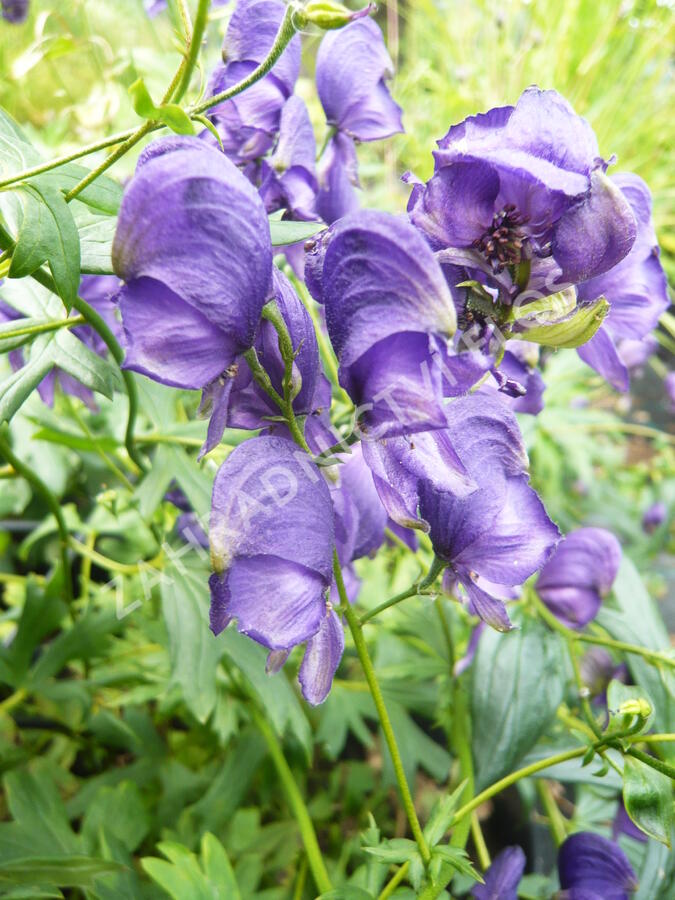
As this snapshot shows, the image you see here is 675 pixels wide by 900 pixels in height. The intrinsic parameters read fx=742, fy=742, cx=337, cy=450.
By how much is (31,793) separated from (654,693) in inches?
23.3

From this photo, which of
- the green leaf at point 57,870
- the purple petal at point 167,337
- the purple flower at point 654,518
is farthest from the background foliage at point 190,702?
the purple petal at point 167,337

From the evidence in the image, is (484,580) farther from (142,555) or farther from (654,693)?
(142,555)

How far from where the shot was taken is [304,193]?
0.57 meters

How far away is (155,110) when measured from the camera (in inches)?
12.9

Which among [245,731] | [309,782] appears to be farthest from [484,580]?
[309,782]

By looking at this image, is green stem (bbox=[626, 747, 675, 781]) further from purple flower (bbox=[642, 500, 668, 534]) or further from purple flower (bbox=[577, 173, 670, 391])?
purple flower (bbox=[642, 500, 668, 534])

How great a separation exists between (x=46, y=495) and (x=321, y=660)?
1.25 ft

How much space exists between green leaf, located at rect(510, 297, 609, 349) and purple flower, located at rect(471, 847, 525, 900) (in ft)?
1.36

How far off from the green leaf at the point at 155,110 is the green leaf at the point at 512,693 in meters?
0.51

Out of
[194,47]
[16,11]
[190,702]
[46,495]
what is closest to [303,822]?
[190,702]

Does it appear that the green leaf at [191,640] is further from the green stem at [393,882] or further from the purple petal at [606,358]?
the purple petal at [606,358]

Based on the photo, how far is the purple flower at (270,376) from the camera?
0.38m

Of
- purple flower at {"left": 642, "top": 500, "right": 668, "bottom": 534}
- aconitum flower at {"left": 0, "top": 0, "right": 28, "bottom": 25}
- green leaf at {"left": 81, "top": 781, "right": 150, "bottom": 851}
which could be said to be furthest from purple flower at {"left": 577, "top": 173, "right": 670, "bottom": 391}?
aconitum flower at {"left": 0, "top": 0, "right": 28, "bottom": 25}

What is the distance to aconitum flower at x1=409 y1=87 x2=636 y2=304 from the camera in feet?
1.25
